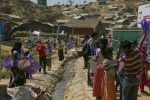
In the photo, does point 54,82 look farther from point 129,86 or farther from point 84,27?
point 84,27

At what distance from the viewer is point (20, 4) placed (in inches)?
3627

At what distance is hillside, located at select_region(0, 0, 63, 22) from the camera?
84.1 m

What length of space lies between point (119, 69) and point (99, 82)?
200 centimetres

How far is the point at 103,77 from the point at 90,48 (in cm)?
311

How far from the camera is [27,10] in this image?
3548 inches

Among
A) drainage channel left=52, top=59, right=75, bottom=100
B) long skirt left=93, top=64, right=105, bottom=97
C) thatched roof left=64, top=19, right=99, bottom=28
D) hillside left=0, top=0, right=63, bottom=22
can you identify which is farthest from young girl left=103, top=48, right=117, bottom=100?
hillside left=0, top=0, right=63, bottom=22

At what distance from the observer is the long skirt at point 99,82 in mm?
11529

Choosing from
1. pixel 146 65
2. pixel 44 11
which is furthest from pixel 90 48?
pixel 44 11

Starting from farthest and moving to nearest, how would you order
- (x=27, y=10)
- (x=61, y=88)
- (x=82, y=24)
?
(x=27, y=10)
(x=82, y=24)
(x=61, y=88)

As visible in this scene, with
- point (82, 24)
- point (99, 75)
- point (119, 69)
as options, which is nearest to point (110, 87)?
point (99, 75)

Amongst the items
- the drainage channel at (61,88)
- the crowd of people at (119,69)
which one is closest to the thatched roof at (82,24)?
the drainage channel at (61,88)

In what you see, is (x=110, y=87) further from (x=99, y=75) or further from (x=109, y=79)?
(x=99, y=75)

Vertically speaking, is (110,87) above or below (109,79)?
below

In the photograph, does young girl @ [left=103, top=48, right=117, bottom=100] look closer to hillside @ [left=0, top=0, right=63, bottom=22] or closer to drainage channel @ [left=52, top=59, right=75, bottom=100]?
drainage channel @ [left=52, top=59, right=75, bottom=100]
